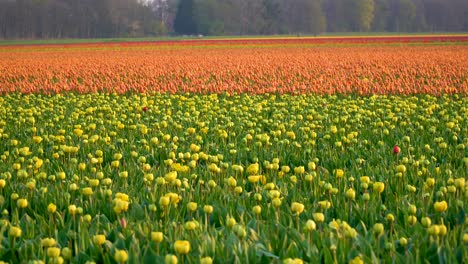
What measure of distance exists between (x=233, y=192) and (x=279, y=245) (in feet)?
4.12

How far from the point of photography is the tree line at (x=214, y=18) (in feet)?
365

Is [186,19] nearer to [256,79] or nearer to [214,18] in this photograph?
[214,18]

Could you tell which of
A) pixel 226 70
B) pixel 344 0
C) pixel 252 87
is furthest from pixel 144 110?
pixel 344 0

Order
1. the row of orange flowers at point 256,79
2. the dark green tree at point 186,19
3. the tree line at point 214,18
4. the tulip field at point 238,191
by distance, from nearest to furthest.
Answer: the tulip field at point 238,191 → the row of orange flowers at point 256,79 → the tree line at point 214,18 → the dark green tree at point 186,19

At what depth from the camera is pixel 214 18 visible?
11288 cm

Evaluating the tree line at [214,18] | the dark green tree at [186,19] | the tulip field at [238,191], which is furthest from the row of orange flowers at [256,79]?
the dark green tree at [186,19]

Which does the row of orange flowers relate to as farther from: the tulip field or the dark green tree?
the dark green tree

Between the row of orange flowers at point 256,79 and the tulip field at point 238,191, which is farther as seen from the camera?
the row of orange flowers at point 256,79

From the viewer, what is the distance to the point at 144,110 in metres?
9.59

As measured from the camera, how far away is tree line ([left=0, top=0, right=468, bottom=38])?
365 ft

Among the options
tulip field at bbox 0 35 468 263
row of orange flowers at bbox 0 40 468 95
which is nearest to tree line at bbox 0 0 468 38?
row of orange flowers at bbox 0 40 468 95

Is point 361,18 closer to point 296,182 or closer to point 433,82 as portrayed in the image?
point 433,82

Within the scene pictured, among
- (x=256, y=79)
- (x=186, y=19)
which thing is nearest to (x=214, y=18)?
(x=186, y=19)

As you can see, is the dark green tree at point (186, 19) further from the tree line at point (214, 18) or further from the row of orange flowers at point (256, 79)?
the row of orange flowers at point (256, 79)
